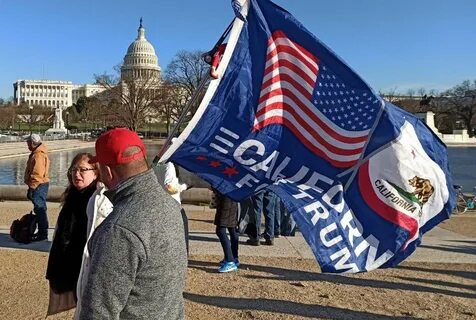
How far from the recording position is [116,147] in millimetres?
2215

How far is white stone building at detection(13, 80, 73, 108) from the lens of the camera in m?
154

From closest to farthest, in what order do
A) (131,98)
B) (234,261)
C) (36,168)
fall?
(234,261), (36,168), (131,98)

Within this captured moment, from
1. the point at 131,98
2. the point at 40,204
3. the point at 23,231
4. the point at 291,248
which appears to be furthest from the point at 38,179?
the point at 131,98

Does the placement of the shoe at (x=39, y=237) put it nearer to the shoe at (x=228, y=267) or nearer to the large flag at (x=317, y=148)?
the shoe at (x=228, y=267)

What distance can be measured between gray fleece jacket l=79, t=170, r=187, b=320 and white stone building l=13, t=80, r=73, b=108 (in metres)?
159

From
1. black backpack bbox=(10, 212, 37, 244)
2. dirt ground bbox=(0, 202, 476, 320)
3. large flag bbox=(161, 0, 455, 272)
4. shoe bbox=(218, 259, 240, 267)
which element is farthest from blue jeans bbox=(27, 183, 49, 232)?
large flag bbox=(161, 0, 455, 272)

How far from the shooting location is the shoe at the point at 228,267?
23.1 feet

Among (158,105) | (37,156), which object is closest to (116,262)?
(37,156)

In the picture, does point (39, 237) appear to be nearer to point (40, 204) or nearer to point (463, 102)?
point (40, 204)

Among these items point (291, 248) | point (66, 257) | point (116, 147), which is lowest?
point (291, 248)

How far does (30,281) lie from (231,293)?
2.32m

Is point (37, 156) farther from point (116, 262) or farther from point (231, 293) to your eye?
point (116, 262)

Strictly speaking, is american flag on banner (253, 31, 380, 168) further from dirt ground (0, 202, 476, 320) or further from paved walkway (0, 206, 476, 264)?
paved walkway (0, 206, 476, 264)

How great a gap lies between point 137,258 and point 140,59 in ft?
425
